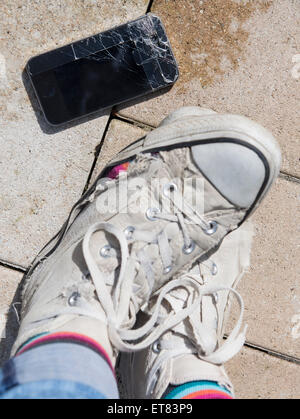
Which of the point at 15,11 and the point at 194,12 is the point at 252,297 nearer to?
the point at 194,12

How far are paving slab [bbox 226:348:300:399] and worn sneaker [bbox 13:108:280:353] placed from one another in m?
0.38

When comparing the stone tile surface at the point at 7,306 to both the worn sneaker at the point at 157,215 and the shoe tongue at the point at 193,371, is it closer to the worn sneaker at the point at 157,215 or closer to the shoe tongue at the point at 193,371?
the worn sneaker at the point at 157,215

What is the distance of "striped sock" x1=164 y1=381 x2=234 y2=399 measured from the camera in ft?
3.27

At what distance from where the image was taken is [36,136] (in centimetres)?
123

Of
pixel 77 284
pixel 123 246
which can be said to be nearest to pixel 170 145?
pixel 123 246

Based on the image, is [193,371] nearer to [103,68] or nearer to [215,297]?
[215,297]

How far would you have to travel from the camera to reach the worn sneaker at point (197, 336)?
3.51 feet

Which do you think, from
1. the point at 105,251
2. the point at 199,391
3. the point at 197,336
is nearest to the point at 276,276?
the point at 197,336

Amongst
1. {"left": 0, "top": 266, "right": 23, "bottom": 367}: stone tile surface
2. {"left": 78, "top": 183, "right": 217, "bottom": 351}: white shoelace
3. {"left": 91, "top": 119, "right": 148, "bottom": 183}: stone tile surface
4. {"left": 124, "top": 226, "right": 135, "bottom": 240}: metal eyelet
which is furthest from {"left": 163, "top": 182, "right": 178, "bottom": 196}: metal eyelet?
{"left": 0, "top": 266, "right": 23, "bottom": 367}: stone tile surface

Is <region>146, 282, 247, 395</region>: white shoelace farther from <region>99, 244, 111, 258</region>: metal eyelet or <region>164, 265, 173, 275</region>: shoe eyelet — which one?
<region>99, 244, 111, 258</region>: metal eyelet

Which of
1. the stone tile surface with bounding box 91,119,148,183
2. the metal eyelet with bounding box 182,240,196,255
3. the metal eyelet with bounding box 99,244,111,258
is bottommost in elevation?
the metal eyelet with bounding box 182,240,196,255

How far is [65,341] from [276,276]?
677mm

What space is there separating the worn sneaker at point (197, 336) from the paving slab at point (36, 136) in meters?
0.39

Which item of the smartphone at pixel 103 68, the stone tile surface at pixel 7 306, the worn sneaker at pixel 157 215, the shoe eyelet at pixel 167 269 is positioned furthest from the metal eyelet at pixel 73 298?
the smartphone at pixel 103 68
